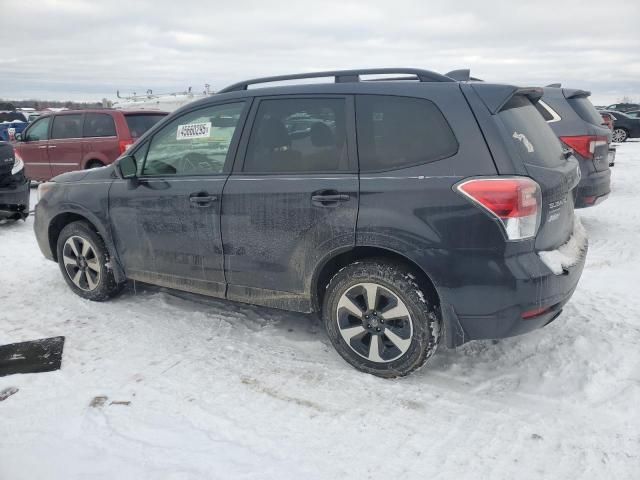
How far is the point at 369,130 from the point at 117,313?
8.83 ft

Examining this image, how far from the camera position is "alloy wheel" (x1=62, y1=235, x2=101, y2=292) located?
4.50m

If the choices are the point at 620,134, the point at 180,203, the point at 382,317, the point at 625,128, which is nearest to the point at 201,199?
the point at 180,203

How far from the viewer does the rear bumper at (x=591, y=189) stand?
6043 millimetres

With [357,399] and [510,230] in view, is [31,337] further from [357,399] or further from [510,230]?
[510,230]

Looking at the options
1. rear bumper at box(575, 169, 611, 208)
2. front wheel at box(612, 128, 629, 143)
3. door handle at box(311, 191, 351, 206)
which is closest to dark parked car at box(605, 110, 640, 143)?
front wheel at box(612, 128, 629, 143)

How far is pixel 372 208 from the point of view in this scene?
2.98m

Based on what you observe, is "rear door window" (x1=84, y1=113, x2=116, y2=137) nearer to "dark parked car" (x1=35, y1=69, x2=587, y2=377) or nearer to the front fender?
the front fender

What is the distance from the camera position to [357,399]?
118 inches

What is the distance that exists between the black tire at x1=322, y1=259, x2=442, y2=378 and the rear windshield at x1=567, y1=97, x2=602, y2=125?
4.67 meters

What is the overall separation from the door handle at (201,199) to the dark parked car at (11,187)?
5.02m

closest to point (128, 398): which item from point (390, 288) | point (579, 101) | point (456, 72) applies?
point (390, 288)

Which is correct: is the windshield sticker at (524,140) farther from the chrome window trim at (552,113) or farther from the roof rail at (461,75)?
the chrome window trim at (552,113)

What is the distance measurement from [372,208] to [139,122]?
25.4 feet

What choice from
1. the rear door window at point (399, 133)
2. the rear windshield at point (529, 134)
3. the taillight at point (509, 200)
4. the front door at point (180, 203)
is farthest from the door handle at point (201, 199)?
the rear windshield at point (529, 134)
